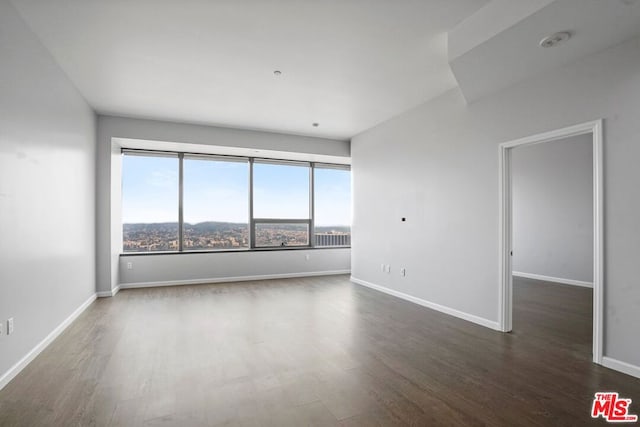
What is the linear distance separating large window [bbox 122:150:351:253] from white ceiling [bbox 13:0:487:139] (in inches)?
59.8

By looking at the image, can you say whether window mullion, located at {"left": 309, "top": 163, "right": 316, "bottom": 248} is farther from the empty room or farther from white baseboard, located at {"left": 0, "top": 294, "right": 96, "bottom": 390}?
white baseboard, located at {"left": 0, "top": 294, "right": 96, "bottom": 390}

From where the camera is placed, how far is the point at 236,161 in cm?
660

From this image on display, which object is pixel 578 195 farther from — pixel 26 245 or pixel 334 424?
pixel 26 245

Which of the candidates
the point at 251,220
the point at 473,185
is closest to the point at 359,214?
the point at 251,220

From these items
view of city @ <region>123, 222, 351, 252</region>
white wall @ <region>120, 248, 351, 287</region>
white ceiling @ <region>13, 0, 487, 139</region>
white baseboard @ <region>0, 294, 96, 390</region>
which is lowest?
white baseboard @ <region>0, 294, 96, 390</region>

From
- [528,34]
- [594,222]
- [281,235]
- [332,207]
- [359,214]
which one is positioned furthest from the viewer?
[332,207]

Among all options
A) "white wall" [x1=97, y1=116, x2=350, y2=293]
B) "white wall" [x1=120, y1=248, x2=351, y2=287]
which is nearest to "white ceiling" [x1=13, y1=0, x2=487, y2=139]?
"white wall" [x1=97, y1=116, x2=350, y2=293]

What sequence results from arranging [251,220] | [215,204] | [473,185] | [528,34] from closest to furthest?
[528,34] < [473,185] < [215,204] < [251,220]

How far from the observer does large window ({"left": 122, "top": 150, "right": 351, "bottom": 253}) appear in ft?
19.7

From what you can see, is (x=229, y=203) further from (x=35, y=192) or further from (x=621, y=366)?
(x=621, y=366)

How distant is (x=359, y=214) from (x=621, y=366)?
4218 mm

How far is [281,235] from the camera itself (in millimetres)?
6922

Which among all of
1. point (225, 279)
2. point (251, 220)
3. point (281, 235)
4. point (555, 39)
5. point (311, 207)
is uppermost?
point (555, 39)

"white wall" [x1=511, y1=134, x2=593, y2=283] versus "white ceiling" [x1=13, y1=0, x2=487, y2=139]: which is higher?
"white ceiling" [x1=13, y1=0, x2=487, y2=139]
